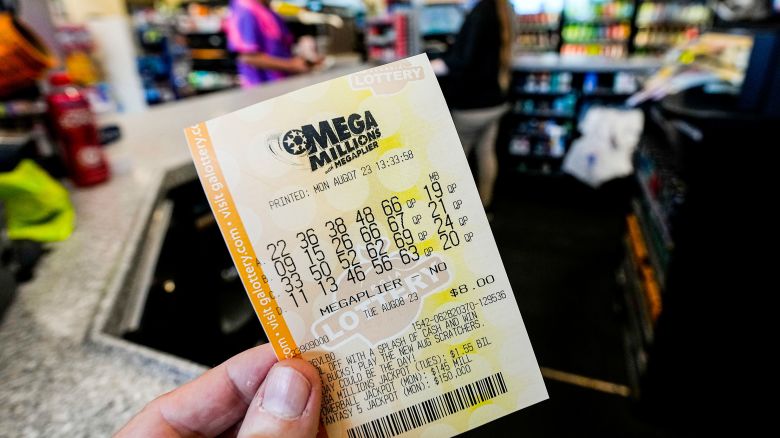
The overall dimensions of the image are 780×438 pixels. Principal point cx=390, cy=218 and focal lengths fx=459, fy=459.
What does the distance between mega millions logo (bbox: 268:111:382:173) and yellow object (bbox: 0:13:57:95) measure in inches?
50.2

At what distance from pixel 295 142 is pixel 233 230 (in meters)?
0.11

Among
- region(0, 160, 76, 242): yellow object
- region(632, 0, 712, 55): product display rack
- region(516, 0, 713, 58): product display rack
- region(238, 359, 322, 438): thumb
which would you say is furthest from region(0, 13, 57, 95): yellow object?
region(632, 0, 712, 55): product display rack

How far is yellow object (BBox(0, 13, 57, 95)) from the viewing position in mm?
1240

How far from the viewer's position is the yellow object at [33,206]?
109 cm

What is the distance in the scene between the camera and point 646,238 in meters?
2.18

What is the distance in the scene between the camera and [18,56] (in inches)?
50.8

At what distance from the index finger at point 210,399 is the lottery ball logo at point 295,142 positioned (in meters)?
0.25

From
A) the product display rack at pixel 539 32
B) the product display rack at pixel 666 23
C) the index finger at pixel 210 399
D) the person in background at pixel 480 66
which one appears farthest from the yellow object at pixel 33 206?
the product display rack at pixel 666 23

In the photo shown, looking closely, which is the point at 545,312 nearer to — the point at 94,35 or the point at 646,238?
the point at 646,238

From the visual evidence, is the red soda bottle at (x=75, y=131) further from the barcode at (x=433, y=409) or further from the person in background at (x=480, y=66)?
the person in background at (x=480, y=66)

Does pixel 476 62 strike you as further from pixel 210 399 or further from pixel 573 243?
pixel 210 399

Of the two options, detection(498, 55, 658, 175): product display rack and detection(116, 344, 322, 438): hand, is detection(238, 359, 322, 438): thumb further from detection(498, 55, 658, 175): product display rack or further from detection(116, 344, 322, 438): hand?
detection(498, 55, 658, 175): product display rack

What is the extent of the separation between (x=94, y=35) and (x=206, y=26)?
389 cm

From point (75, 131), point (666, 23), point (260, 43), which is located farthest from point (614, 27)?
point (75, 131)
